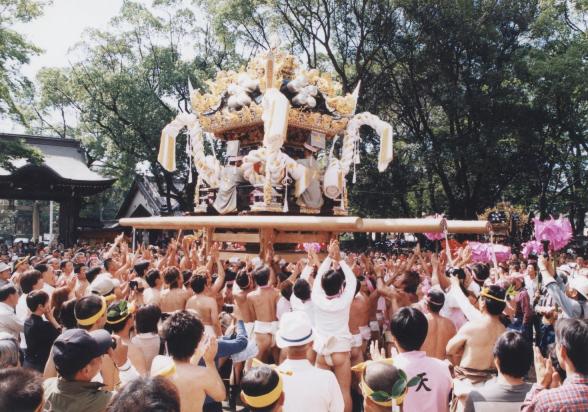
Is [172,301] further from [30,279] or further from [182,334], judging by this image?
[182,334]

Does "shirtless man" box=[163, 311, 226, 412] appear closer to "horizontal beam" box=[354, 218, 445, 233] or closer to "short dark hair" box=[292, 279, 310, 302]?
"short dark hair" box=[292, 279, 310, 302]

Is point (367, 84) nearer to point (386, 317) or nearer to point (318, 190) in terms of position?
point (318, 190)

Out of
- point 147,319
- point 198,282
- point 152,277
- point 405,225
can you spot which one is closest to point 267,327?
point 198,282

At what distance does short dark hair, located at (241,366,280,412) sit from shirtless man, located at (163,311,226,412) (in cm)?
48

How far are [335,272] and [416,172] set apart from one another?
52.9 ft

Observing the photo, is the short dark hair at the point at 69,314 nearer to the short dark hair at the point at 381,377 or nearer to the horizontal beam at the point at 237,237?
the short dark hair at the point at 381,377

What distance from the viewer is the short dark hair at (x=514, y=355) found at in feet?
8.05

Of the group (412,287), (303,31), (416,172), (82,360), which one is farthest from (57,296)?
(303,31)

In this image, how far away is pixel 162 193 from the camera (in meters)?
21.3

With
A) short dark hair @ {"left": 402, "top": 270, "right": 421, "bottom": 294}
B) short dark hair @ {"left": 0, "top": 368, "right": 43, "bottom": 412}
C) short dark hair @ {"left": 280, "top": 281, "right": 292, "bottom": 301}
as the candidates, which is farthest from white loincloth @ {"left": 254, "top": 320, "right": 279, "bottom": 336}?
short dark hair @ {"left": 0, "top": 368, "right": 43, "bottom": 412}

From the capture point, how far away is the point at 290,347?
9.07 feet

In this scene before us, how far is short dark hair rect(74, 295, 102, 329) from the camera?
3.10 meters

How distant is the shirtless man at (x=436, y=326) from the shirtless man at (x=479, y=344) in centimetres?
52

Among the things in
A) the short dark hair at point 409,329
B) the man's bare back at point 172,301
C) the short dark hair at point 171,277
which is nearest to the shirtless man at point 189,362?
the short dark hair at point 409,329
